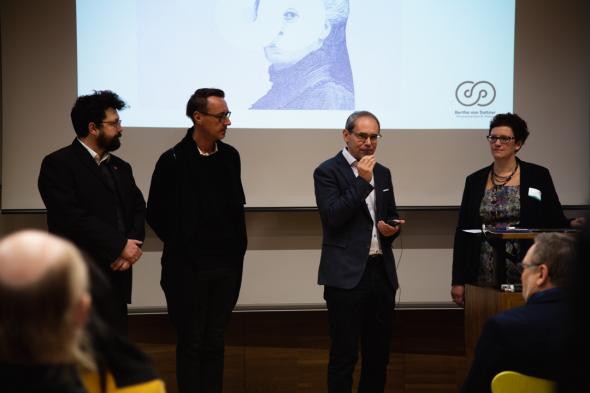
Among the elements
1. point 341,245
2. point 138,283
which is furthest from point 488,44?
point 138,283

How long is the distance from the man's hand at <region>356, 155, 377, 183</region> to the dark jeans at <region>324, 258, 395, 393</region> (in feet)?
1.30

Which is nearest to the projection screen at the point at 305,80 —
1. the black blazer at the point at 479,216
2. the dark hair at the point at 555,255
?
the black blazer at the point at 479,216

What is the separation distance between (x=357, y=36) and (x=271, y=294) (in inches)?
61.0

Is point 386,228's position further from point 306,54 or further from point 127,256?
point 306,54

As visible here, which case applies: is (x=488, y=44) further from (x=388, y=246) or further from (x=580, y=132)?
(x=388, y=246)

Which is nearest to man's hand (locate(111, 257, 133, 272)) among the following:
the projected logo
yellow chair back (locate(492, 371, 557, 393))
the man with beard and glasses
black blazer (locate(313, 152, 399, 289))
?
Answer: the man with beard and glasses

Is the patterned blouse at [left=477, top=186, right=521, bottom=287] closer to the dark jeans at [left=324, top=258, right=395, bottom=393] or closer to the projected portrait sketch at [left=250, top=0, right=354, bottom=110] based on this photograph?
the dark jeans at [left=324, top=258, right=395, bottom=393]

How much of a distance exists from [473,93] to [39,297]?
12.0 ft

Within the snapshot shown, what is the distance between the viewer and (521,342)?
1.94 meters

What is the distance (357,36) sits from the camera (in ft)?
14.3

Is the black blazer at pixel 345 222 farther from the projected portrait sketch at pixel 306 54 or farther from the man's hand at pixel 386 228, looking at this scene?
the projected portrait sketch at pixel 306 54

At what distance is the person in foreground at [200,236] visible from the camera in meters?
3.54

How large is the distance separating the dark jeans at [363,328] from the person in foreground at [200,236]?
51 cm

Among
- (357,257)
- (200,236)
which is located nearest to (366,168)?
(357,257)
